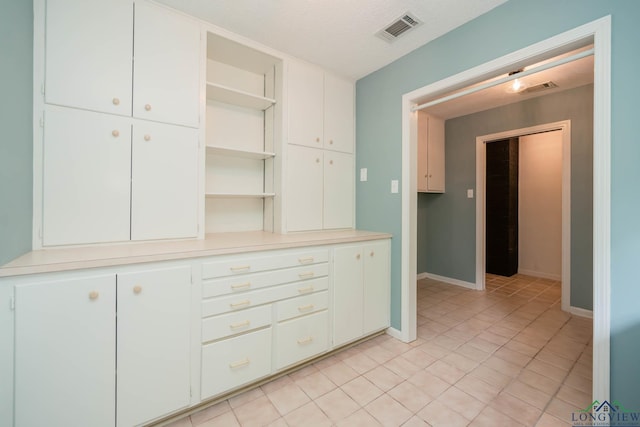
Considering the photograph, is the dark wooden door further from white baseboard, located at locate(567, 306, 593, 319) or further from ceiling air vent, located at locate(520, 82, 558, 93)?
white baseboard, located at locate(567, 306, 593, 319)

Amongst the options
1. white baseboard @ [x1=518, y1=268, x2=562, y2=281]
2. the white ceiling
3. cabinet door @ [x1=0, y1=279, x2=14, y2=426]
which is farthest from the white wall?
cabinet door @ [x1=0, y1=279, x2=14, y2=426]

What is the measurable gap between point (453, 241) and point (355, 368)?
2.86 metres

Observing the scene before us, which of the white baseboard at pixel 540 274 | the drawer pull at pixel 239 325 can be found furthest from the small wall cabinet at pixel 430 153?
the drawer pull at pixel 239 325

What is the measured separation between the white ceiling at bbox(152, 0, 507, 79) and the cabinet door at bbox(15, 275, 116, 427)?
185cm

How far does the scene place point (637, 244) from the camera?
1.23 m

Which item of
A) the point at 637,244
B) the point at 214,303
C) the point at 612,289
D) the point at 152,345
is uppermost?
the point at 637,244

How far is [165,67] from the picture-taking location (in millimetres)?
1714

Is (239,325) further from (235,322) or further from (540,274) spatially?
(540,274)

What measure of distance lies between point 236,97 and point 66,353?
1.96m

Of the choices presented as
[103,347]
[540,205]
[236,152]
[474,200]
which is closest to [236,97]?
[236,152]

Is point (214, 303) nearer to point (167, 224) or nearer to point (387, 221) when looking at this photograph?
point (167, 224)

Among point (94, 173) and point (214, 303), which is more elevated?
point (94, 173)

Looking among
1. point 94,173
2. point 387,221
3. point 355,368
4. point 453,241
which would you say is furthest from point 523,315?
point 94,173

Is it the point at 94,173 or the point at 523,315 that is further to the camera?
the point at 523,315
